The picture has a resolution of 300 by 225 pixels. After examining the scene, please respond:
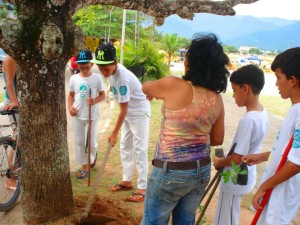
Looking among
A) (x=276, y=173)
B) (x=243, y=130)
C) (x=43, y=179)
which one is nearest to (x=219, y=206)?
(x=243, y=130)

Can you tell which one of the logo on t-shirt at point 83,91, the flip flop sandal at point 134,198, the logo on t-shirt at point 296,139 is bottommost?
the flip flop sandal at point 134,198

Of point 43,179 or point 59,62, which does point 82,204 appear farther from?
point 59,62

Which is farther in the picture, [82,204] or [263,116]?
[82,204]

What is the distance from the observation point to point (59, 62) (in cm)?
308

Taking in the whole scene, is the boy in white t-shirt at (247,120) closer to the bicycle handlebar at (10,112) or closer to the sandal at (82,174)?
the bicycle handlebar at (10,112)

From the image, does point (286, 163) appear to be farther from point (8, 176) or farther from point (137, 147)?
point (8, 176)

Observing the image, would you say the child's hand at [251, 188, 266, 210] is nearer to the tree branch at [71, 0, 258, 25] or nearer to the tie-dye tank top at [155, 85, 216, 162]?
the tie-dye tank top at [155, 85, 216, 162]

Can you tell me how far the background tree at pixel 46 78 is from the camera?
2850 millimetres

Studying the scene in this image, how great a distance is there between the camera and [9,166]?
399cm

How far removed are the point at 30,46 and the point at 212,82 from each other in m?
1.65

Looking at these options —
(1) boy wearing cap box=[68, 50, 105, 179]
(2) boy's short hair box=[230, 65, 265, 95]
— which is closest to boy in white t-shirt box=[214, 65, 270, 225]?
(2) boy's short hair box=[230, 65, 265, 95]

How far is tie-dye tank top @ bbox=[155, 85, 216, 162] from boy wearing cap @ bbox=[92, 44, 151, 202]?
5.41 ft

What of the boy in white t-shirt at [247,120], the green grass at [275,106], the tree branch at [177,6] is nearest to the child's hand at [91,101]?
the tree branch at [177,6]

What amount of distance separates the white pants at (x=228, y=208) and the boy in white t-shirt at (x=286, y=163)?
0.58 meters
